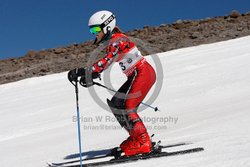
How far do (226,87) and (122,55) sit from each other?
499 centimetres

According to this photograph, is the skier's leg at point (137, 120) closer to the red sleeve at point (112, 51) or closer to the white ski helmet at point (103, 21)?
the red sleeve at point (112, 51)

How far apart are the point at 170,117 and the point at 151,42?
18.9m

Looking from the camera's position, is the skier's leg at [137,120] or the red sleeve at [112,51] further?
the skier's leg at [137,120]

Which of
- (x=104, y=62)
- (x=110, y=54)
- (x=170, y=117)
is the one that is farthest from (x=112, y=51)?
(x=170, y=117)

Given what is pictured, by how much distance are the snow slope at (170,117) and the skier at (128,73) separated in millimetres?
453

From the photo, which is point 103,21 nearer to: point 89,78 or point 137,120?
point 89,78

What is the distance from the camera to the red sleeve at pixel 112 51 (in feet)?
17.0

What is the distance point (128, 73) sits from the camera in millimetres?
5496

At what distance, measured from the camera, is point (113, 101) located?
5.52 metres

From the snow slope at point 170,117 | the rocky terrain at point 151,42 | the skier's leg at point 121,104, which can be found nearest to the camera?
the snow slope at point 170,117

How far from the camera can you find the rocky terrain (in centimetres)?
2414

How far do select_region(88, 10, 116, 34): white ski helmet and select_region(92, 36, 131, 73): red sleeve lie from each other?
0.20 m

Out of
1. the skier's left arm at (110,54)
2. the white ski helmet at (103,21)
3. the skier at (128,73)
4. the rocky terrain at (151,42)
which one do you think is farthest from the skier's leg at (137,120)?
the rocky terrain at (151,42)

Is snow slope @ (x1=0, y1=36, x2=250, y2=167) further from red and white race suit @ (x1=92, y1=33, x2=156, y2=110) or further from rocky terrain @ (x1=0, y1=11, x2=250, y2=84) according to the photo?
rocky terrain @ (x1=0, y1=11, x2=250, y2=84)
